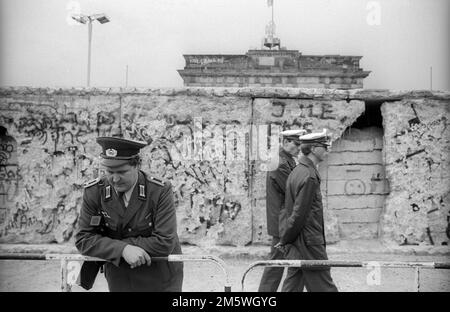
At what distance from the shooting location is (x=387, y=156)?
233 inches

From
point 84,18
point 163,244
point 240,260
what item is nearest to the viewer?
point 163,244

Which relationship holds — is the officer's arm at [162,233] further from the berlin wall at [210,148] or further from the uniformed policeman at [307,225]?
the berlin wall at [210,148]

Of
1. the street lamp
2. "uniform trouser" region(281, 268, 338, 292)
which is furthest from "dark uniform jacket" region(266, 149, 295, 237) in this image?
the street lamp

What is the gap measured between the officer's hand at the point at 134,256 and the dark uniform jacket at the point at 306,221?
134 cm

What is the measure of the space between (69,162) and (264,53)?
17113mm

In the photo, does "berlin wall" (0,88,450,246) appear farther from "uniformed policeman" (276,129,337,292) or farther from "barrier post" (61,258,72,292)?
"barrier post" (61,258,72,292)

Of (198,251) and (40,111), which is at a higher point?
(40,111)

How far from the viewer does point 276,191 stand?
430cm

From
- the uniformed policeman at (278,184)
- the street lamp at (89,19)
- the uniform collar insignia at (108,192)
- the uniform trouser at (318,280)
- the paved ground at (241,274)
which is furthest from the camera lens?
the street lamp at (89,19)

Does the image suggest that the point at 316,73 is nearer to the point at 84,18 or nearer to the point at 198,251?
the point at 84,18

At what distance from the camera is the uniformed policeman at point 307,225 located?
340 cm

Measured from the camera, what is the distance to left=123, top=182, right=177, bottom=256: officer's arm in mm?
2658

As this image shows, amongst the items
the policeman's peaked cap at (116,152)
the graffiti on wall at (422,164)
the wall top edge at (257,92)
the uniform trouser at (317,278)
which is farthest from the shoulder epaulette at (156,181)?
the graffiti on wall at (422,164)
